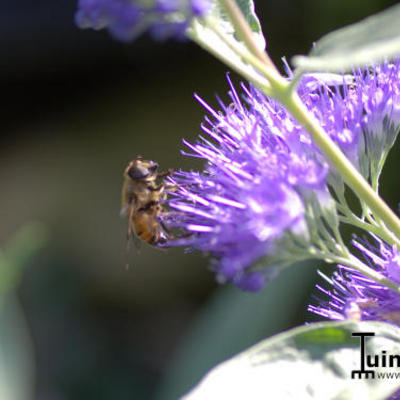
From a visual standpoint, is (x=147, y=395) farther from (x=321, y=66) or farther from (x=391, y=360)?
(x=321, y=66)

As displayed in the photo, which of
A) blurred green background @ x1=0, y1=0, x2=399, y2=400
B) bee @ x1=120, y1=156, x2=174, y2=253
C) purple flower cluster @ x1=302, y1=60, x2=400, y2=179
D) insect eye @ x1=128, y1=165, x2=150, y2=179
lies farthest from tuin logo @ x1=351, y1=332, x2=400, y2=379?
blurred green background @ x1=0, y1=0, x2=399, y2=400

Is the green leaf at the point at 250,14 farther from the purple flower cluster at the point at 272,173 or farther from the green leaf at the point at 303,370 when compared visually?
the green leaf at the point at 303,370

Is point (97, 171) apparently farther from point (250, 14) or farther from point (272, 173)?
point (272, 173)

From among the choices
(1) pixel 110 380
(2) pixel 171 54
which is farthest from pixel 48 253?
(2) pixel 171 54

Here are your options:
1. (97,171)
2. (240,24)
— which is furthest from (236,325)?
(240,24)

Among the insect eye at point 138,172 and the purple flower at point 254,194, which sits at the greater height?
the insect eye at point 138,172

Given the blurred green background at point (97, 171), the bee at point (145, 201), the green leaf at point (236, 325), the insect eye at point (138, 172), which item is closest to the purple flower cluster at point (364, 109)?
the bee at point (145, 201)
